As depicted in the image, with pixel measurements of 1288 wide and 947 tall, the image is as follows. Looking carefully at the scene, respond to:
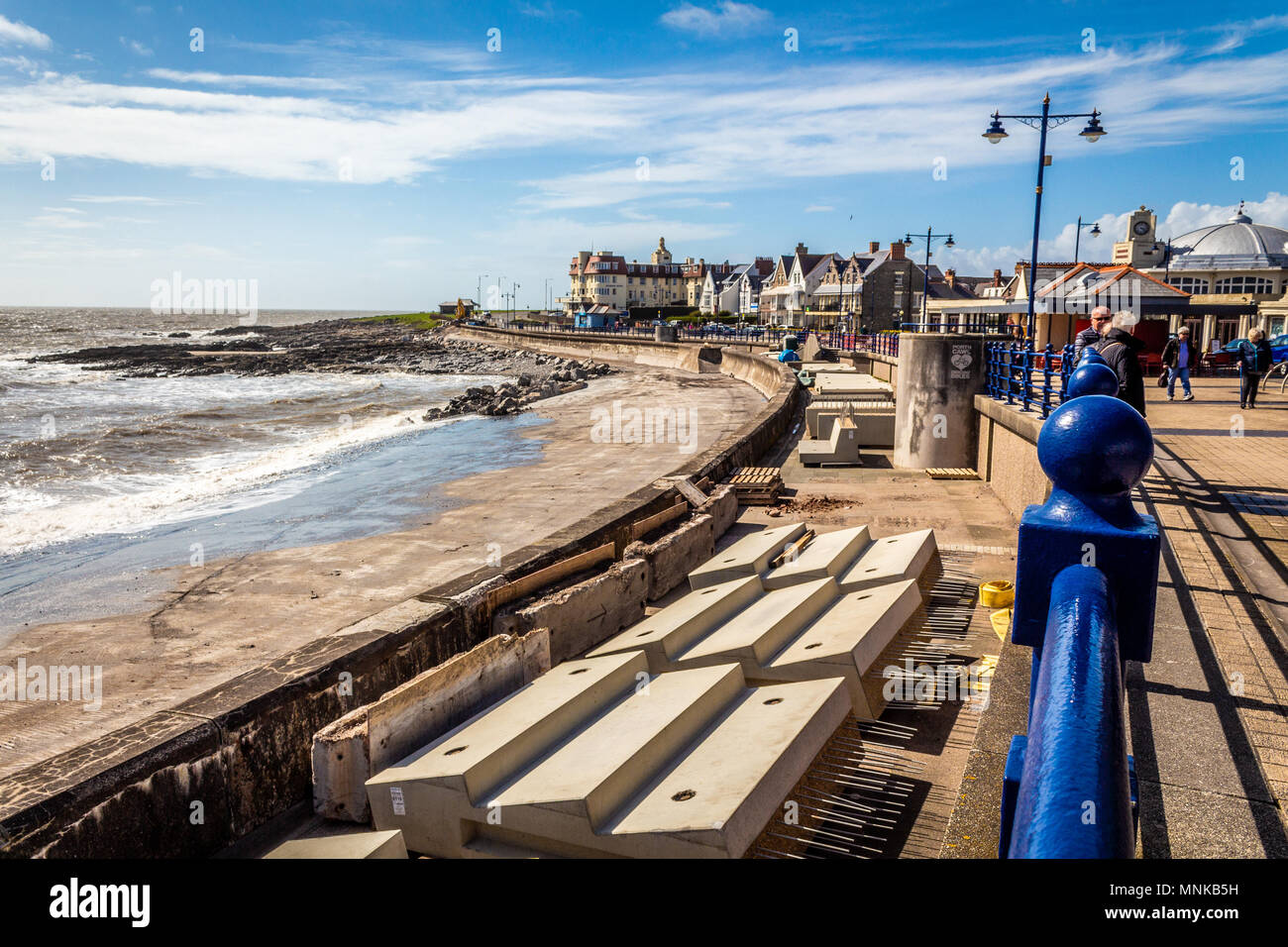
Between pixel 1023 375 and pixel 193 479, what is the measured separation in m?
19.8

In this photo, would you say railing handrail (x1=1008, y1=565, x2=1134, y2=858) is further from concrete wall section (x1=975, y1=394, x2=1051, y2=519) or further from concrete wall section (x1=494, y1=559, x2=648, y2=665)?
concrete wall section (x1=975, y1=394, x2=1051, y2=519)

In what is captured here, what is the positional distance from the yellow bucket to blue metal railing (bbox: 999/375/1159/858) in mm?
6813

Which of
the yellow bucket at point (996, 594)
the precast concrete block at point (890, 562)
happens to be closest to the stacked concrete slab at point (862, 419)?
the precast concrete block at point (890, 562)

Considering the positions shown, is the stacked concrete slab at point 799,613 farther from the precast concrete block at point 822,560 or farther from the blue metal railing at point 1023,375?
the blue metal railing at point 1023,375

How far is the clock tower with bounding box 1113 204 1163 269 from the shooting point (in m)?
63.2

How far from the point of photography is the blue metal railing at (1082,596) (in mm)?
1050

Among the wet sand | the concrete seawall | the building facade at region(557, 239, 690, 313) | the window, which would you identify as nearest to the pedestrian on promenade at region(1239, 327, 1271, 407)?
the wet sand

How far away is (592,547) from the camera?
945cm

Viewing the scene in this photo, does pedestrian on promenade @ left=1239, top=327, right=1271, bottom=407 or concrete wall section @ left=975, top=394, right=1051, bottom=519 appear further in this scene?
pedestrian on promenade @ left=1239, top=327, right=1271, bottom=407

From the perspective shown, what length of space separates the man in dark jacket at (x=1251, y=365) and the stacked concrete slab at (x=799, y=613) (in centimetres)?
902

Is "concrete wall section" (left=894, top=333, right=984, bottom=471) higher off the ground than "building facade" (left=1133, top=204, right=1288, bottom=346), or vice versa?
"building facade" (left=1133, top=204, right=1288, bottom=346)
